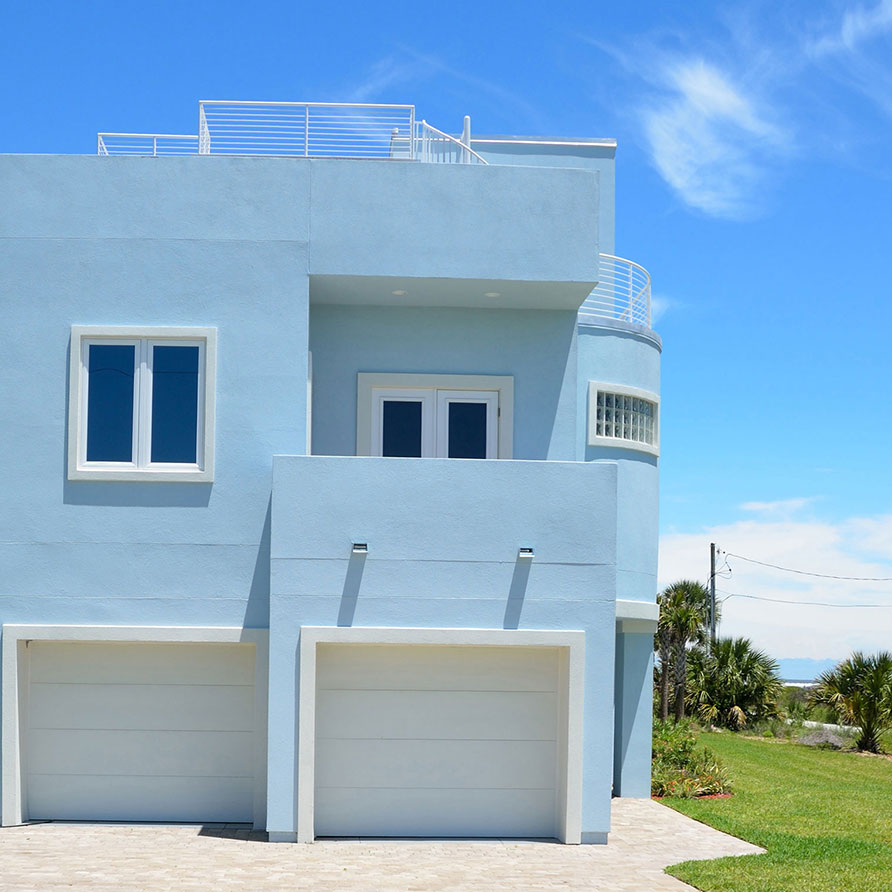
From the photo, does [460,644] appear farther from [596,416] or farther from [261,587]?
[596,416]

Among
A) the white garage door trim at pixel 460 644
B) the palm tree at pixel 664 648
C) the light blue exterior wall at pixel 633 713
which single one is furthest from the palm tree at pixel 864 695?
the white garage door trim at pixel 460 644

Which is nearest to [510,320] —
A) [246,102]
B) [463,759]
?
[246,102]

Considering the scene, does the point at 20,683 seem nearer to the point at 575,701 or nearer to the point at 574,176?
the point at 575,701

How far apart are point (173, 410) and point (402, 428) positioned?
3072 millimetres

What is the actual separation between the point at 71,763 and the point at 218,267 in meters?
6.28

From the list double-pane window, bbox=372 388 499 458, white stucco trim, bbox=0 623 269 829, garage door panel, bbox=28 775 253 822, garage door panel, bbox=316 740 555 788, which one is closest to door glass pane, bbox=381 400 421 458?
double-pane window, bbox=372 388 499 458

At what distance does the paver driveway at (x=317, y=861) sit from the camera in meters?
11.6

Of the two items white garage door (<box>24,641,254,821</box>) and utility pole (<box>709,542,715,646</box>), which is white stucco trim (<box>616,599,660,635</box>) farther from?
utility pole (<box>709,542,715,646</box>)

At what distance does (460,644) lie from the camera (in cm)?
1408

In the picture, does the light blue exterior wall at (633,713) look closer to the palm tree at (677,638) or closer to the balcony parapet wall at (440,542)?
the balcony parapet wall at (440,542)

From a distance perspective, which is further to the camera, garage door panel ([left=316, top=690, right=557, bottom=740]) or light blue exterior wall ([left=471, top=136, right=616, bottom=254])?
light blue exterior wall ([left=471, top=136, right=616, bottom=254])

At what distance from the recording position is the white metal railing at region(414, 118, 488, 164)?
16.8 metres

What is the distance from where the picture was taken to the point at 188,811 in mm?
14914

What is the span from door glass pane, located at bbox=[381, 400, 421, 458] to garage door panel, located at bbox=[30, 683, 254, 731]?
11.8ft
